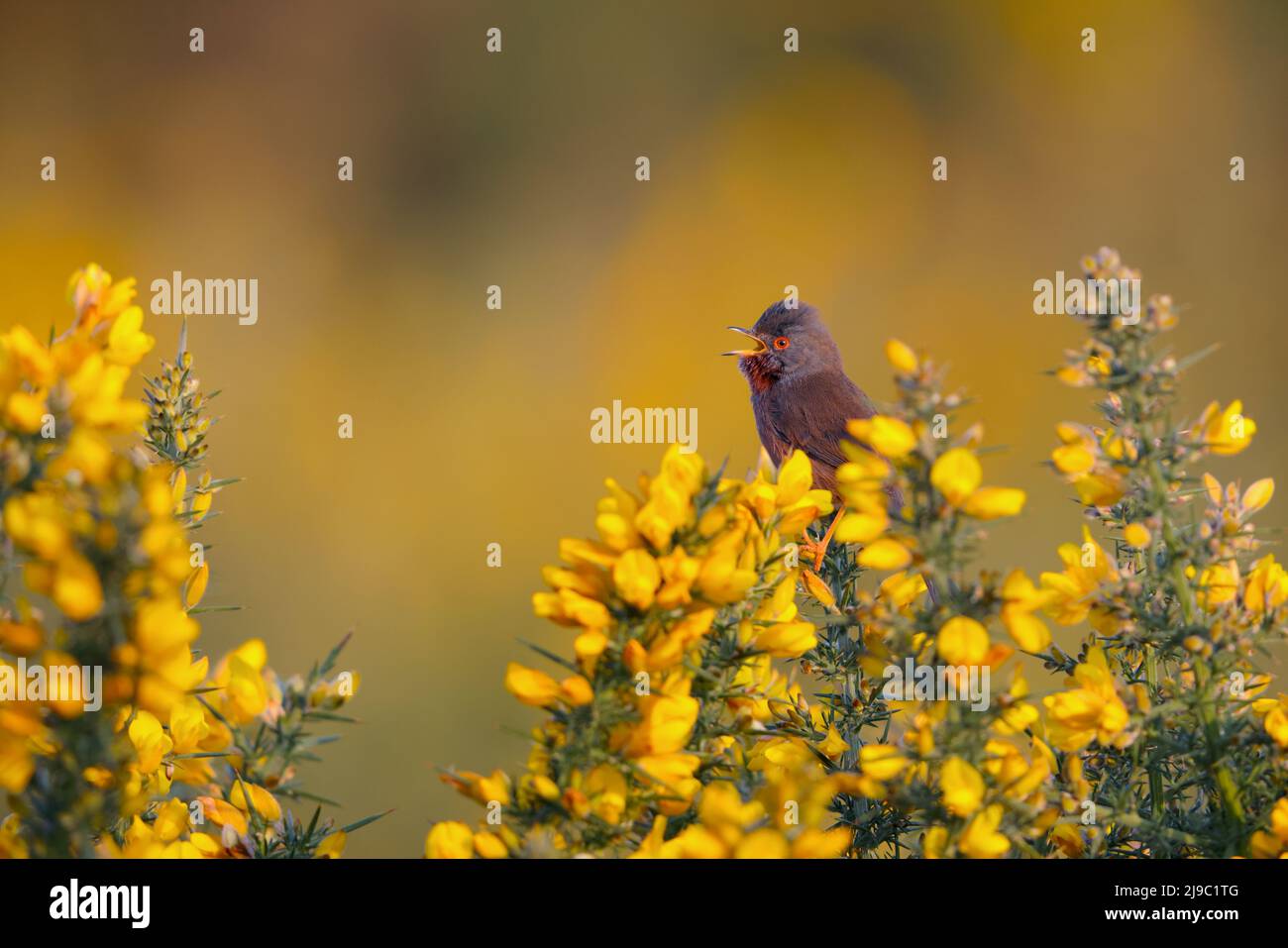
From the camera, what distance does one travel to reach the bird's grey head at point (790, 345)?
2.69 m

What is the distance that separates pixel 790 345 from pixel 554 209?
1.57m

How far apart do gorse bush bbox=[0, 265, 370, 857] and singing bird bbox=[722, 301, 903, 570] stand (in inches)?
77.1

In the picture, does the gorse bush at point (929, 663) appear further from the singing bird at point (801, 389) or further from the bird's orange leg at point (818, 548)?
the singing bird at point (801, 389)

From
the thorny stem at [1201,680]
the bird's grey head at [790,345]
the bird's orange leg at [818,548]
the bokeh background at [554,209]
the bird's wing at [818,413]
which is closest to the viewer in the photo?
the thorny stem at [1201,680]

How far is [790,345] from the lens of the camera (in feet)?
8.86

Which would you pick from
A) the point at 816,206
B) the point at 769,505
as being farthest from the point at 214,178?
the point at 769,505

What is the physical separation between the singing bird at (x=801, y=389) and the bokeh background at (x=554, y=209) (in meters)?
0.78

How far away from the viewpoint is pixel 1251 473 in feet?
10.3

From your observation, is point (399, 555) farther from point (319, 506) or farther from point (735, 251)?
point (735, 251)

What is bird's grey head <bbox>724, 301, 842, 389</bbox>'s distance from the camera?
269 cm

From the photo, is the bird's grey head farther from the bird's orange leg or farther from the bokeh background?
the bird's orange leg

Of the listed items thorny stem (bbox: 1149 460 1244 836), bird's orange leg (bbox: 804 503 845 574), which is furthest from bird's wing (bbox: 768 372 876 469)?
thorny stem (bbox: 1149 460 1244 836)

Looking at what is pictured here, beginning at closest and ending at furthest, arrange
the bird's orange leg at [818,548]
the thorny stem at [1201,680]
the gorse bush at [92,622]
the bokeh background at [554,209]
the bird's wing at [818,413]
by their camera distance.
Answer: the gorse bush at [92,622], the thorny stem at [1201,680], the bird's orange leg at [818,548], the bird's wing at [818,413], the bokeh background at [554,209]

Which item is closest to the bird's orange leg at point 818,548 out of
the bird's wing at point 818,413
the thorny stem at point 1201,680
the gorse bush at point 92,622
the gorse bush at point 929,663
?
the gorse bush at point 929,663
